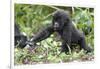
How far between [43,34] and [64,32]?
21cm

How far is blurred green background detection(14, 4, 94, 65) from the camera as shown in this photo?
72.7 inches

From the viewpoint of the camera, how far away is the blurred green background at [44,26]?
1847 mm

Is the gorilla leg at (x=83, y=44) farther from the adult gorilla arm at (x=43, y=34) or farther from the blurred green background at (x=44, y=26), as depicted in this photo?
the adult gorilla arm at (x=43, y=34)

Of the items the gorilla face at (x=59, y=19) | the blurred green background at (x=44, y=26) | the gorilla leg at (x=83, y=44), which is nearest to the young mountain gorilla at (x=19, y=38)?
the blurred green background at (x=44, y=26)

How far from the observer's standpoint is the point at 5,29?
180 cm

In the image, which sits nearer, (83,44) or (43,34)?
(43,34)

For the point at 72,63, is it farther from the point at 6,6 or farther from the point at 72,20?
the point at 6,6

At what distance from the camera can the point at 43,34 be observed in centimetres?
191

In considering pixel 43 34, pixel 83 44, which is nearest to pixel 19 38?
pixel 43 34

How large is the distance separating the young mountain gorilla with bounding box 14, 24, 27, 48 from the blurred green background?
0.04 metres

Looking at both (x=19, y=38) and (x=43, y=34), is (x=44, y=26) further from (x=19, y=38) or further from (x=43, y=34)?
(x=19, y=38)

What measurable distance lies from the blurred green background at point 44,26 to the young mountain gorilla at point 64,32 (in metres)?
0.04

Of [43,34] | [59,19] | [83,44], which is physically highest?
[59,19]
